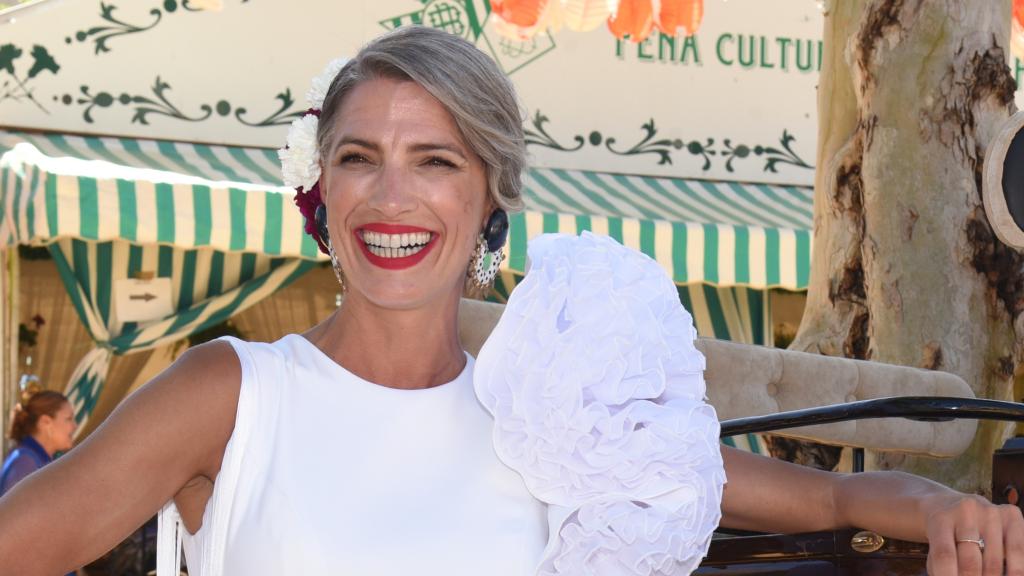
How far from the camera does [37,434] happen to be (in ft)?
19.0

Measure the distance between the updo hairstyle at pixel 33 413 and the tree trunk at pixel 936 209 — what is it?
11.5 ft

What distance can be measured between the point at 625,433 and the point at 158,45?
6.50 m

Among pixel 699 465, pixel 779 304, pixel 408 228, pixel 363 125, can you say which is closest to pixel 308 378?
pixel 408 228

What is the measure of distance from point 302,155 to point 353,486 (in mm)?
559

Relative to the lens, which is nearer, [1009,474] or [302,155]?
[1009,474]

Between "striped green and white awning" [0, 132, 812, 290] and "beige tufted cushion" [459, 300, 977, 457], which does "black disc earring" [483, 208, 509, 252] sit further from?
"striped green and white awning" [0, 132, 812, 290]

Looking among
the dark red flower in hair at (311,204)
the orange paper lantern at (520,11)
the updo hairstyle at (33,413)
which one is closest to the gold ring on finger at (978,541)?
the dark red flower in hair at (311,204)

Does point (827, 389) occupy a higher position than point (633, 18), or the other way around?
A: point (633, 18)

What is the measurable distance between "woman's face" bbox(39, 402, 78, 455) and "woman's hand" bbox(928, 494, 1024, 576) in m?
4.90

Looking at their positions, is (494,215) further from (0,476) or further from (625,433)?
(0,476)

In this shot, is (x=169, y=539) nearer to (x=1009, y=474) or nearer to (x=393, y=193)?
(x=393, y=193)

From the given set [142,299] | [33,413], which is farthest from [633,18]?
[33,413]

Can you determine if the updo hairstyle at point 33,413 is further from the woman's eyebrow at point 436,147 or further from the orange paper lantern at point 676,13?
the woman's eyebrow at point 436,147

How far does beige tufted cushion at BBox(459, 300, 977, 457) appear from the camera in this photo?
2984 mm
